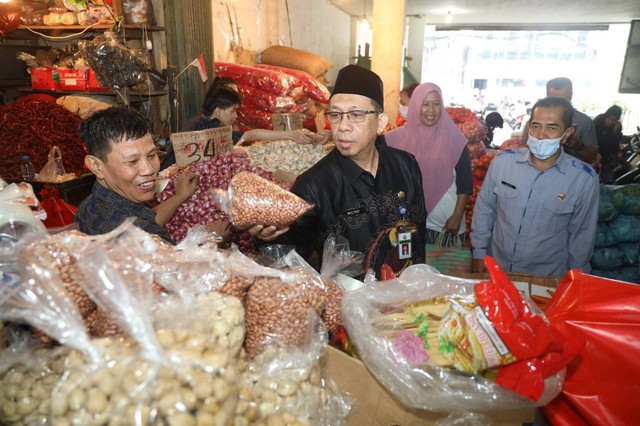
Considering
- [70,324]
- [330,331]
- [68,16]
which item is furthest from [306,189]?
[68,16]

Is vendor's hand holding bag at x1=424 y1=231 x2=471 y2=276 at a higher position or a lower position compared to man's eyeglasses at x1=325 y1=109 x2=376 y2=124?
lower

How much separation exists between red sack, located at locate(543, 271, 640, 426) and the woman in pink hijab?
244cm

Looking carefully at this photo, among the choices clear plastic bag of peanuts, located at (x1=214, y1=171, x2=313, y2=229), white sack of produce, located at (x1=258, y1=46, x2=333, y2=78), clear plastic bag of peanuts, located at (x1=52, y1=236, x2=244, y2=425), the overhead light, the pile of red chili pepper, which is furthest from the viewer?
the overhead light

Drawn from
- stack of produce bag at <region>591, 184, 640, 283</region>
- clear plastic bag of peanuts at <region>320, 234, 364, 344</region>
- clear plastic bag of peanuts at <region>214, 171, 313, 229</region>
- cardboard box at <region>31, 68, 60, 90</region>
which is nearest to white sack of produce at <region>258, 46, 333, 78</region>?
cardboard box at <region>31, 68, 60, 90</region>

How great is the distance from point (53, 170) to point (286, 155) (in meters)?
2.27

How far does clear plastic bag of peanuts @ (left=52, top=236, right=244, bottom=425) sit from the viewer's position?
2.25 feet

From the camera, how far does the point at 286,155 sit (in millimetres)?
2781

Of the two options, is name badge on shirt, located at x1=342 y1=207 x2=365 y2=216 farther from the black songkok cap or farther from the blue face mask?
the blue face mask

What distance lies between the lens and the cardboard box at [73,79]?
4863mm

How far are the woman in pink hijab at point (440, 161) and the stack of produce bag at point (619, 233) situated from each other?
112cm

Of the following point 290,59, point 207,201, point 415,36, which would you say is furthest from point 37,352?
point 415,36

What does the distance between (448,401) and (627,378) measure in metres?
0.47

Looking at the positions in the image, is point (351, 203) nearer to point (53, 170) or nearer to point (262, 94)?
point (53, 170)

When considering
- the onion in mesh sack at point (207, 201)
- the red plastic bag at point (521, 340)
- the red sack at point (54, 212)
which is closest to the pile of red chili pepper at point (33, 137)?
the red sack at point (54, 212)
